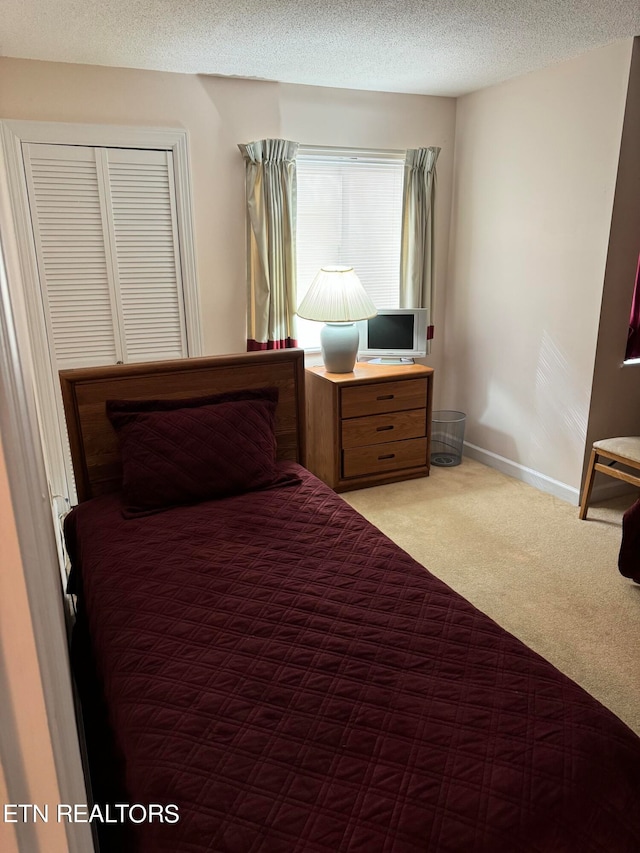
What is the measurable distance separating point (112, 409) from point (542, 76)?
2981 millimetres

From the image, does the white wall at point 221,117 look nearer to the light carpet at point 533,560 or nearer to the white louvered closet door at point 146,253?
the white louvered closet door at point 146,253

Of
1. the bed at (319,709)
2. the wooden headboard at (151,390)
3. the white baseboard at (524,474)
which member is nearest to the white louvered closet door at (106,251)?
the wooden headboard at (151,390)

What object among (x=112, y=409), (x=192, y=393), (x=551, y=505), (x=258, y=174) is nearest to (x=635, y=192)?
(x=551, y=505)

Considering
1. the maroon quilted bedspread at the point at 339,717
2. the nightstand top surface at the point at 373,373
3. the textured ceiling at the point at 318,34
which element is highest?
the textured ceiling at the point at 318,34

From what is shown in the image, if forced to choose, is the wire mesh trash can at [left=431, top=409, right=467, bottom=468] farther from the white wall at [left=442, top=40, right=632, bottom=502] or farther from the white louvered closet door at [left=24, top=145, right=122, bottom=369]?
the white louvered closet door at [left=24, top=145, right=122, bottom=369]

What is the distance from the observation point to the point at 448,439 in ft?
14.2

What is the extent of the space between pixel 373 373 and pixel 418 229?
43.0 inches

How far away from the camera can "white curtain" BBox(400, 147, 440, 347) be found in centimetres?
399

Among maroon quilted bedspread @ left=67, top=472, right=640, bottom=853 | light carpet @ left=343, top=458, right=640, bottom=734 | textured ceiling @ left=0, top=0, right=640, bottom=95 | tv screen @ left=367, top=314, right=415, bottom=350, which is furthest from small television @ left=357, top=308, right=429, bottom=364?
maroon quilted bedspread @ left=67, top=472, right=640, bottom=853

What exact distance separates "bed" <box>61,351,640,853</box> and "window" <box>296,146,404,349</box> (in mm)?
2390

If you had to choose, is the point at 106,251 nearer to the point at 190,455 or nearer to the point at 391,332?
the point at 190,455

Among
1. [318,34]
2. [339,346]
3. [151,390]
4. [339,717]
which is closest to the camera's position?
[339,717]

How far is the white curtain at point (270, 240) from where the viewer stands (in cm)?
355

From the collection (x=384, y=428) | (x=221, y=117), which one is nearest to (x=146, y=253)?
(x=221, y=117)
